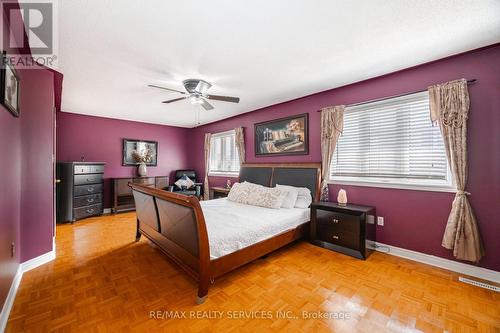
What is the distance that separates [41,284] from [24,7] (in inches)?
98.7

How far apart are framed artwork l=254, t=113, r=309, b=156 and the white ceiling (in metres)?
0.80

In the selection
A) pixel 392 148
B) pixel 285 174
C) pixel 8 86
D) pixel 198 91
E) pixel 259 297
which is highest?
pixel 198 91

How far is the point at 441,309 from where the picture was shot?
5.90 feet

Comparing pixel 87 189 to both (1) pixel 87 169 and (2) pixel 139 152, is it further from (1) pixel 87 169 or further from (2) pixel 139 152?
(2) pixel 139 152

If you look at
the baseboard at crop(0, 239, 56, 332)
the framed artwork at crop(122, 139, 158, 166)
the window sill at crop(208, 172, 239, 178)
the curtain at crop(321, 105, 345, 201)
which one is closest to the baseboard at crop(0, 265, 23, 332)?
the baseboard at crop(0, 239, 56, 332)

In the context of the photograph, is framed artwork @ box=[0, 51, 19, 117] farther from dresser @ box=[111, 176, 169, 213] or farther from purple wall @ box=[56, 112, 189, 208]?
purple wall @ box=[56, 112, 189, 208]

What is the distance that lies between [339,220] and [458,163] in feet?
4.77

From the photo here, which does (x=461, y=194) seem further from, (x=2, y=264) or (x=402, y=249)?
(x=2, y=264)

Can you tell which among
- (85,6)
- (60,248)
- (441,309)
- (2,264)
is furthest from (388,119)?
(60,248)

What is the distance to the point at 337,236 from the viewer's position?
296cm

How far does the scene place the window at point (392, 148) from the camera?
8.60ft

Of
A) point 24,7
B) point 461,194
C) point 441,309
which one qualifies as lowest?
point 441,309

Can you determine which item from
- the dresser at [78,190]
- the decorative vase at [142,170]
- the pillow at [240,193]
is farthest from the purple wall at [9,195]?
the decorative vase at [142,170]

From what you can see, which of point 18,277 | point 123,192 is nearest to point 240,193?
point 18,277
